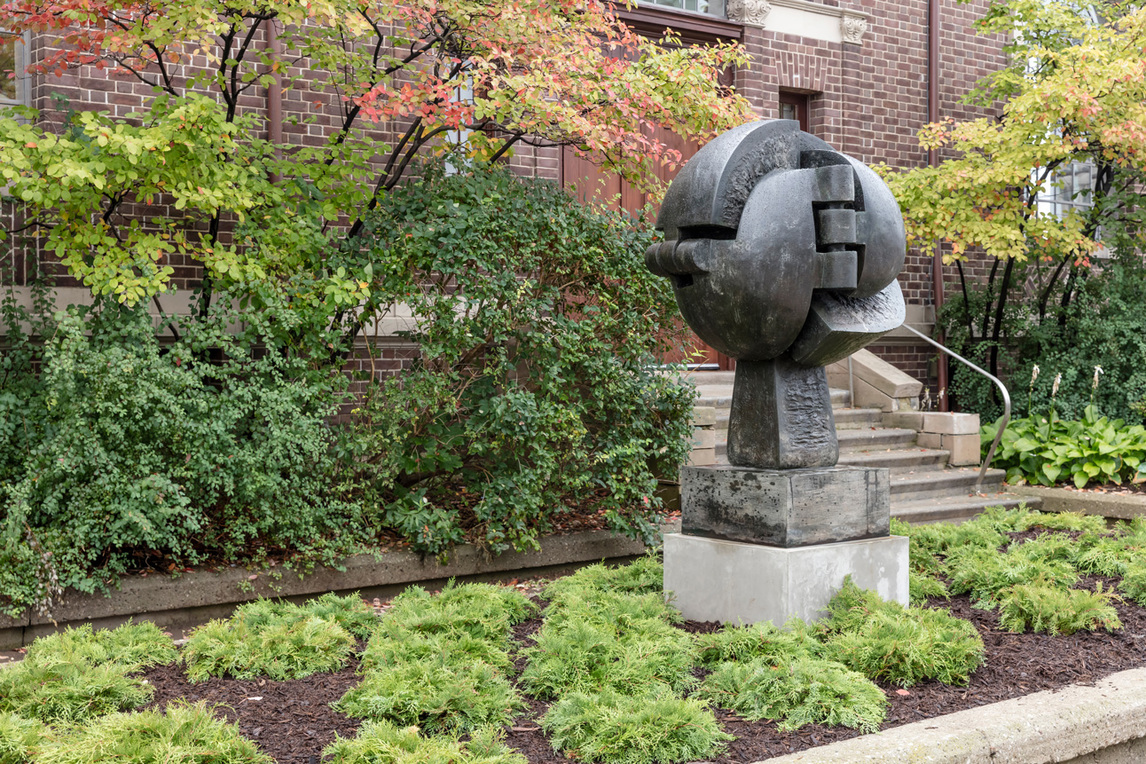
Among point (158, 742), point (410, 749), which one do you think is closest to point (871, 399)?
point (410, 749)

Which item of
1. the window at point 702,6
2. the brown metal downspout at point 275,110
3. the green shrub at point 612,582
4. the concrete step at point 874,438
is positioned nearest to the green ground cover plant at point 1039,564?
the green shrub at point 612,582

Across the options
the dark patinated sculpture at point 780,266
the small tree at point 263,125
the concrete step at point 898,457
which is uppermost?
the small tree at point 263,125

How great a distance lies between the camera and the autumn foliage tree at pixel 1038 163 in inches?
380

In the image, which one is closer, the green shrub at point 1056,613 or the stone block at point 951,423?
the green shrub at point 1056,613

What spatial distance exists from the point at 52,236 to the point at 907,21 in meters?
10.1

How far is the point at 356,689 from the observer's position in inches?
161

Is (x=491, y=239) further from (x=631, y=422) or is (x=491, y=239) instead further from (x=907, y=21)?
(x=907, y=21)

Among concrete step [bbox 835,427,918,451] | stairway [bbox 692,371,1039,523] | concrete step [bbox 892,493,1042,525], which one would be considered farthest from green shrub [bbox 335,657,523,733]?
concrete step [bbox 835,427,918,451]

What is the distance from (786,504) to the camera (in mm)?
4922

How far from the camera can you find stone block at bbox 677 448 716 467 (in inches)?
323

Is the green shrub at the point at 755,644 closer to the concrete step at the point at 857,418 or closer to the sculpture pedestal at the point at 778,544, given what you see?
the sculpture pedestal at the point at 778,544

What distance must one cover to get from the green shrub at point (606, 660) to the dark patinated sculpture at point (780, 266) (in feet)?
3.54

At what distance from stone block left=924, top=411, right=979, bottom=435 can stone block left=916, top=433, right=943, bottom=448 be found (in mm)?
48

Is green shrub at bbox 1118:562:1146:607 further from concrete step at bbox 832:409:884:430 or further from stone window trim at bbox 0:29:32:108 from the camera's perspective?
stone window trim at bbox 0:29:32:108
